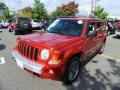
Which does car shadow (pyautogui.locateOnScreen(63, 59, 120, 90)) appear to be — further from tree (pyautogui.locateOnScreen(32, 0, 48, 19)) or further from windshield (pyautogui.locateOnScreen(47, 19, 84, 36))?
tree (pyautogui.locateOnScreen(32, 0, 48, 19))

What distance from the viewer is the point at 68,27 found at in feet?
19.2

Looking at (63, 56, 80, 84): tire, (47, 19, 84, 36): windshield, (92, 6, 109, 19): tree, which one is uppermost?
(92, 6, 109, 19): tree

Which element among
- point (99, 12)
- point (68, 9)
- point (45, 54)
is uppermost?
point (68, 9)

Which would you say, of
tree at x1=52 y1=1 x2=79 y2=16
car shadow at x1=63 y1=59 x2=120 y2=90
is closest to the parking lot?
car shadow at x1=63 y1=59 x2=120 y2=90

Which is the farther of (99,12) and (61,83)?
(99,12)

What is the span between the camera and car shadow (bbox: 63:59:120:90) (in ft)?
16.2

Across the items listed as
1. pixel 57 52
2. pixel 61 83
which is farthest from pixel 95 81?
pixel 57 52

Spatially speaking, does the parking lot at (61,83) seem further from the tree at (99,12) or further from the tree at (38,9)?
the tree at (99,12)

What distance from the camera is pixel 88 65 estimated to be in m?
6.94

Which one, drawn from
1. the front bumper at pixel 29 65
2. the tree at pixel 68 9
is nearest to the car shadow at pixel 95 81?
the front bumper at pixel 29 65

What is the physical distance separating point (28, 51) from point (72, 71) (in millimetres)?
1383

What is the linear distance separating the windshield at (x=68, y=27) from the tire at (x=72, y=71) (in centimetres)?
88

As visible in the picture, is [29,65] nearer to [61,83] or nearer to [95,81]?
[61,83]

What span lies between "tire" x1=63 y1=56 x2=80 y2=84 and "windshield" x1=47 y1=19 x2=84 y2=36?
883 mm
